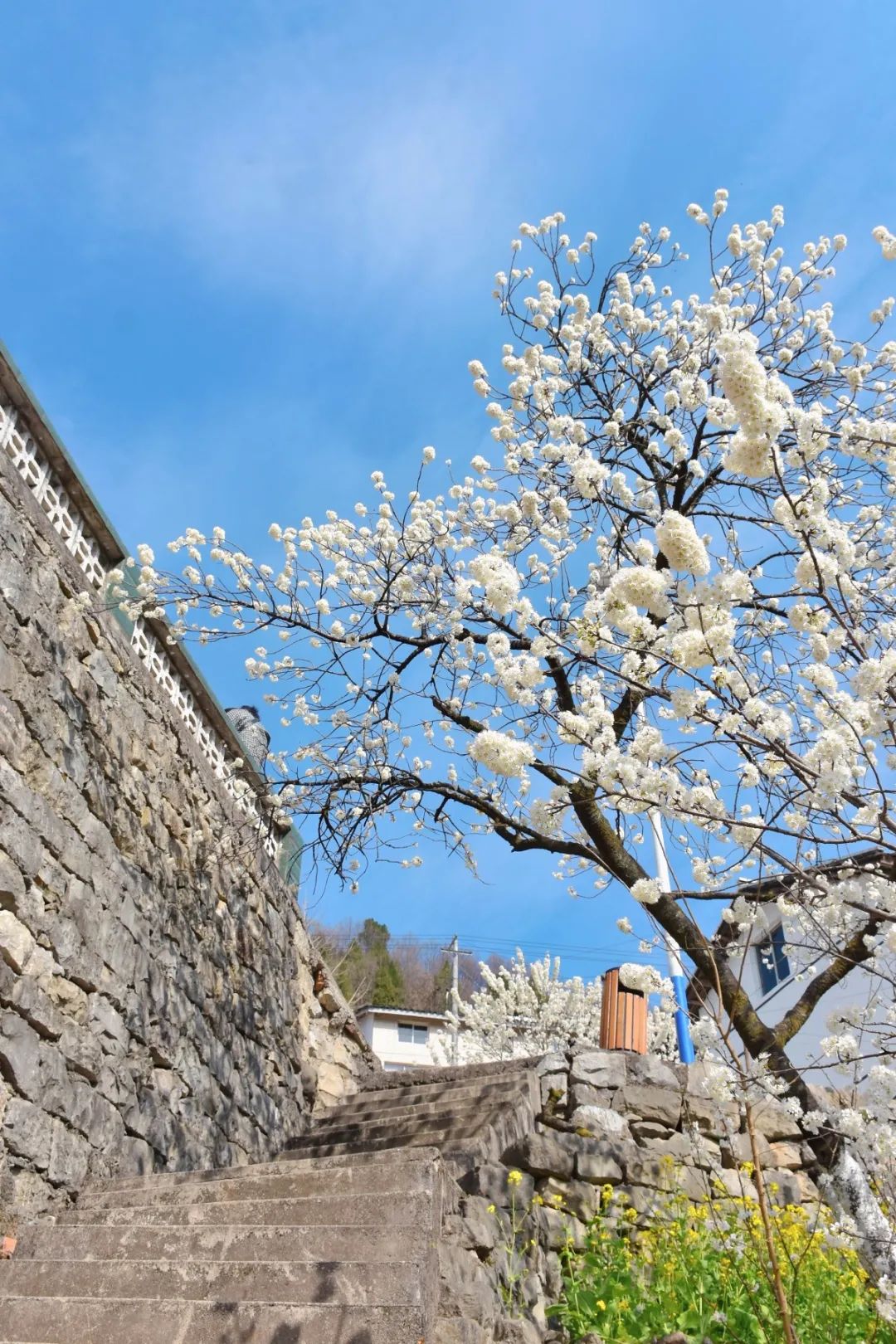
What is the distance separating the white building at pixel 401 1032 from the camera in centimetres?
2534

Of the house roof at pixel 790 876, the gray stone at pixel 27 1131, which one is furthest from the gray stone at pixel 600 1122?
the gray stone at pixel 27 1131

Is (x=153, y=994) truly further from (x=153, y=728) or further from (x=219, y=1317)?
(x=219, y=1317)

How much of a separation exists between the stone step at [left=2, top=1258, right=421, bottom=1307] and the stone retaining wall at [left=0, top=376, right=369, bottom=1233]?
0.40 meters

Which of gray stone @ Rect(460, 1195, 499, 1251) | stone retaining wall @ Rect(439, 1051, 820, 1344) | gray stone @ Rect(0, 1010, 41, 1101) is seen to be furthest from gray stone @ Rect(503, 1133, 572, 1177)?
gray stone @ Rect(0, 1010, 41, 1101)

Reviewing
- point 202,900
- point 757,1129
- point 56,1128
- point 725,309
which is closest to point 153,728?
point 202,900

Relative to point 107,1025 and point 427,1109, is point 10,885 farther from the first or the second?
point 427,1109

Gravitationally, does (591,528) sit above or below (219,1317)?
above

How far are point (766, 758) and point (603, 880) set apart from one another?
261 centimetres

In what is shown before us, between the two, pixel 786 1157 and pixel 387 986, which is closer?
pixel 786 1157

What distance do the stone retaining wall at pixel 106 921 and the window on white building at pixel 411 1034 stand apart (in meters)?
21.3

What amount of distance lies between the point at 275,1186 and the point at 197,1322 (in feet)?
2.96

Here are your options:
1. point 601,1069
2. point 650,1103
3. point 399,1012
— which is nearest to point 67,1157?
point 601,1069

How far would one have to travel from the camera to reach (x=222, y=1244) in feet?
9.47

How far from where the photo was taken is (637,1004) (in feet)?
22.1
